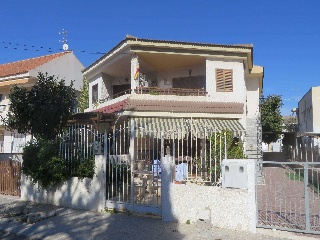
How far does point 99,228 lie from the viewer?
939 centimetres

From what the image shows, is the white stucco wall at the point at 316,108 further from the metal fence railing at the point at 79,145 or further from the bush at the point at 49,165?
the bush at the point at 49,165

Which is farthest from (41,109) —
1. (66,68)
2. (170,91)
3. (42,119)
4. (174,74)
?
(66,68)

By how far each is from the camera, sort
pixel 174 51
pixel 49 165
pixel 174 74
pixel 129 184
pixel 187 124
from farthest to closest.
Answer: pixel 174 74 < pixel 174 51 < pixel 187 124 < pixel 49 165 < pixel 129 184

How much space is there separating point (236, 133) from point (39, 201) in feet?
38.1

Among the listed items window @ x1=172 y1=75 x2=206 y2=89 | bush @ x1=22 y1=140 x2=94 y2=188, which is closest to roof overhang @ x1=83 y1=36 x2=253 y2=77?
window @ x1=172 y1=75 x2=206 y2=89

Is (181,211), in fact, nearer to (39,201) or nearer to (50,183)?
(50,183)

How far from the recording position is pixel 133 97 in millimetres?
19000

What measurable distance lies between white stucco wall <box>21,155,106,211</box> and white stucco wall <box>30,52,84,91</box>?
64.0 ft

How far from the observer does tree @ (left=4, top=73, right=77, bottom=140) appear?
14.6 m

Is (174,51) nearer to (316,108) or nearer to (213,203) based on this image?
(213,203)

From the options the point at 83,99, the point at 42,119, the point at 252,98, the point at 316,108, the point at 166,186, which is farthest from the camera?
the point at 316,108

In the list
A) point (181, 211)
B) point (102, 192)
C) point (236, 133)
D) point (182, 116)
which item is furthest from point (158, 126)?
point (181, 211)

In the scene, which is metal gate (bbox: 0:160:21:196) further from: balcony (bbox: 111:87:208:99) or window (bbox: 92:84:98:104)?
window (bbox: 92:84:98:104)

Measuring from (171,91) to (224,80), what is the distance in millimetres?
3581
